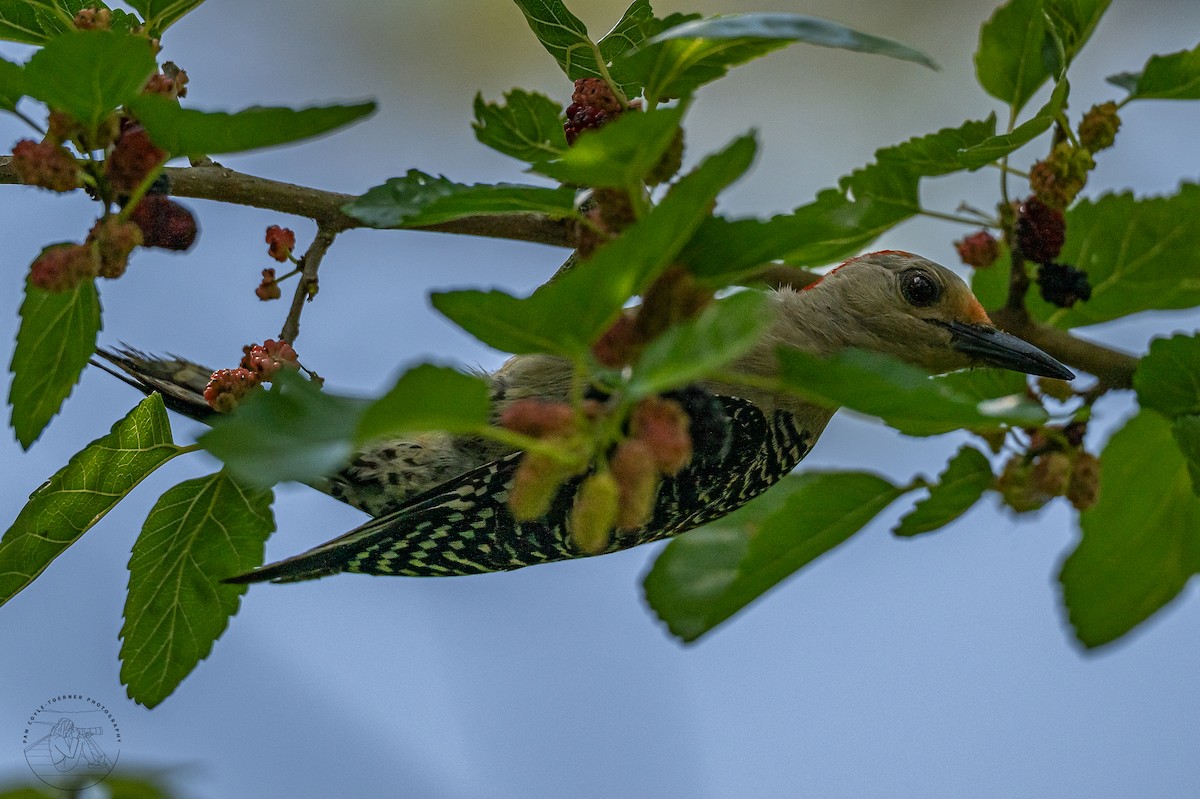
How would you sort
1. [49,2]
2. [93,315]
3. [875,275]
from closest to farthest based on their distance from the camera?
1. [93,315]
2. [49,2]
3. [875,275]

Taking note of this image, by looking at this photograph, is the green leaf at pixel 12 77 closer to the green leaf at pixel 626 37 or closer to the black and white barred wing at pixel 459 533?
the green leaf at pixel 626 37

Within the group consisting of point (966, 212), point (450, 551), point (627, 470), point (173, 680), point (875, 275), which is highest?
point (875, 275)

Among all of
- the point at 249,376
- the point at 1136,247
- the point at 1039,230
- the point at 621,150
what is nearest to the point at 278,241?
the point at 249,376

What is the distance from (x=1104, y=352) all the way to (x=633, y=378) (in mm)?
1591

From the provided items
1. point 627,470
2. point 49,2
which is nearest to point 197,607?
point 49,2

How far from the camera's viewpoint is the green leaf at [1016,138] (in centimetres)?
180

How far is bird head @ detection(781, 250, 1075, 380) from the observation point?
2582 mm

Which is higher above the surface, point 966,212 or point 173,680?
point 966,212

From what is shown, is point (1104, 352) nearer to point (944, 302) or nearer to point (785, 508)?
point (944, 302)

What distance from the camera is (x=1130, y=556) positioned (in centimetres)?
232

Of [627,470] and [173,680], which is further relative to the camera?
[173,680]

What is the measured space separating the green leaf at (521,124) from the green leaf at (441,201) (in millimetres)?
116

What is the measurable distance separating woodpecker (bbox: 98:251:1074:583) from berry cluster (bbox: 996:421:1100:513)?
35cm

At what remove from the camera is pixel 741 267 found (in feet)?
3.94
